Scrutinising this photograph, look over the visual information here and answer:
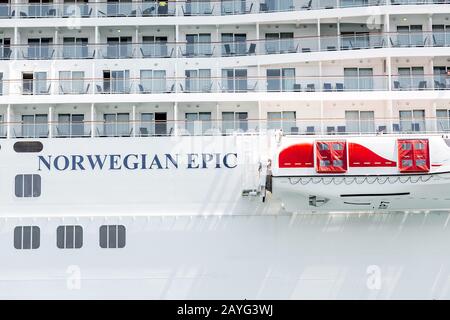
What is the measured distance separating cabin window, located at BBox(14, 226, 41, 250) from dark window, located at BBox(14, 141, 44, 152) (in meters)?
2.31

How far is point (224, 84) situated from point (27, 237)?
8013mm

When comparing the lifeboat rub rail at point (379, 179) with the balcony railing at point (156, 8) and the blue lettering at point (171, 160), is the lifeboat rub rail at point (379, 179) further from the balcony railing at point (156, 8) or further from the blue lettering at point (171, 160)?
the balcony railing at point (156, 8)

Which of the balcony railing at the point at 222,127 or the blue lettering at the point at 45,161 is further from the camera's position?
the balcony railing at the point at 222,127

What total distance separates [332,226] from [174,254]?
181 inches

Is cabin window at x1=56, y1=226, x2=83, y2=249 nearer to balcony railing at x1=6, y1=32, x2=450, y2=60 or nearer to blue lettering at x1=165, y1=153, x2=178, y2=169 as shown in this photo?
blue lettering at x1=165, y1=153, x2=178, y2=169

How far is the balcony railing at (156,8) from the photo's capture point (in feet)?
Result: 73.6

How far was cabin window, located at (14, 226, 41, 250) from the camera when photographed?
18.2 meters

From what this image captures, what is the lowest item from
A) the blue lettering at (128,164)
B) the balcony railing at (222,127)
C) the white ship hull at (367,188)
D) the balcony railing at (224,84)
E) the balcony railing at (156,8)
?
the white ship hull at (367,188)

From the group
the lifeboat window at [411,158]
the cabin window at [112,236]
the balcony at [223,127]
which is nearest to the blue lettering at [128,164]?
the balcony at [223,127]

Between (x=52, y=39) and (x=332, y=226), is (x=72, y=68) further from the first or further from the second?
(x=332, y=226)

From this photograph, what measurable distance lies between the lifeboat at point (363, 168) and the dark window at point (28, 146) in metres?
7.05

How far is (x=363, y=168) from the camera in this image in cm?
1745

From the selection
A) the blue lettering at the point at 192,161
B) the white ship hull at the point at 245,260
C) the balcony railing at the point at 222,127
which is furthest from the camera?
the balcony railing at the point at 222,127

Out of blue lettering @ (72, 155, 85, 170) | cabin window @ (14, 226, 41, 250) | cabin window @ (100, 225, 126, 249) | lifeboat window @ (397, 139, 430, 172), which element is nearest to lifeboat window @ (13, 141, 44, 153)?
blue lettering @ (72, 155, 85, 170)
